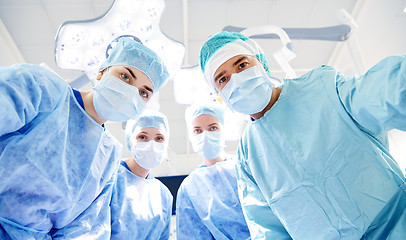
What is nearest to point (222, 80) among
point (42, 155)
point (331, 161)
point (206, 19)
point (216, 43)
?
point (216, 43)

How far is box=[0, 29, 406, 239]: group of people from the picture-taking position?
3.04ft

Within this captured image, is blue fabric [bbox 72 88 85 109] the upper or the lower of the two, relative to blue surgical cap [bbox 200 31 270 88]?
lower

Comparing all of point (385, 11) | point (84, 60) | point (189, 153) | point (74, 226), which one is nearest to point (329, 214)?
point (74, 226)

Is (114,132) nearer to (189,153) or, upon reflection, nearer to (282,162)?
(189,153)

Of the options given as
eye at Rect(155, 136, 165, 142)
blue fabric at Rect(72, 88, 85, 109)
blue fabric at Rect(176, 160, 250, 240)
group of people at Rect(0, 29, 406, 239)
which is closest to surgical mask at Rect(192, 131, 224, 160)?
blue fabric at Rect(176, 160, 250, 240)

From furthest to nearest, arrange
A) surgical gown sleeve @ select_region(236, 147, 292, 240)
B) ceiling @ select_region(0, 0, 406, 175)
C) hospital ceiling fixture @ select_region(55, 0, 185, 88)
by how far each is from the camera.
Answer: ceiling @ select_region(0, 0, 406, 175)
hospital ceiling fixture @ select_region(55, 0, 185, 88)
surgical gown sleeve @ select_region(236, 147, 292, 240)

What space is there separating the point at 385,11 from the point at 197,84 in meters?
1.72

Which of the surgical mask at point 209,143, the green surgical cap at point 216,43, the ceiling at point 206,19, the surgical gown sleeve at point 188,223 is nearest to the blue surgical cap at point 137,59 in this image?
the green surgical cap at point 216,43

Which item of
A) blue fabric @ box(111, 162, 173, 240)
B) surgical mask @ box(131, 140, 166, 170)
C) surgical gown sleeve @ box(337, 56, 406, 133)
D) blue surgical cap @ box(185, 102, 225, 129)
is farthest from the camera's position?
blue surgical cap @ box(185, 102, 225, 129)

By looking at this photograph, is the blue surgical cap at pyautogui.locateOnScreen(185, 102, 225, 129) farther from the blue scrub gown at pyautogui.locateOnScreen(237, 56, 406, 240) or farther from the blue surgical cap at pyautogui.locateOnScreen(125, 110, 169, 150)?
the blue scrub gown at pyautogui.locateOnScreen(237, 56, 406, 240)

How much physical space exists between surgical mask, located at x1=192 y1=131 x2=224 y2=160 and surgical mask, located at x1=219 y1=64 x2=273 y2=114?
65 cm

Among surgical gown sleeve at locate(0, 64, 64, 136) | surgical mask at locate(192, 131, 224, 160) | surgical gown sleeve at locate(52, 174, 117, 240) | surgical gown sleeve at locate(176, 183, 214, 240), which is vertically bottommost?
surgical gown sleeve at locate(176, 183, 214, 240)

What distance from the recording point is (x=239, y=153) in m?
1.41

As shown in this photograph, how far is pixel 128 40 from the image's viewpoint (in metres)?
1.51
